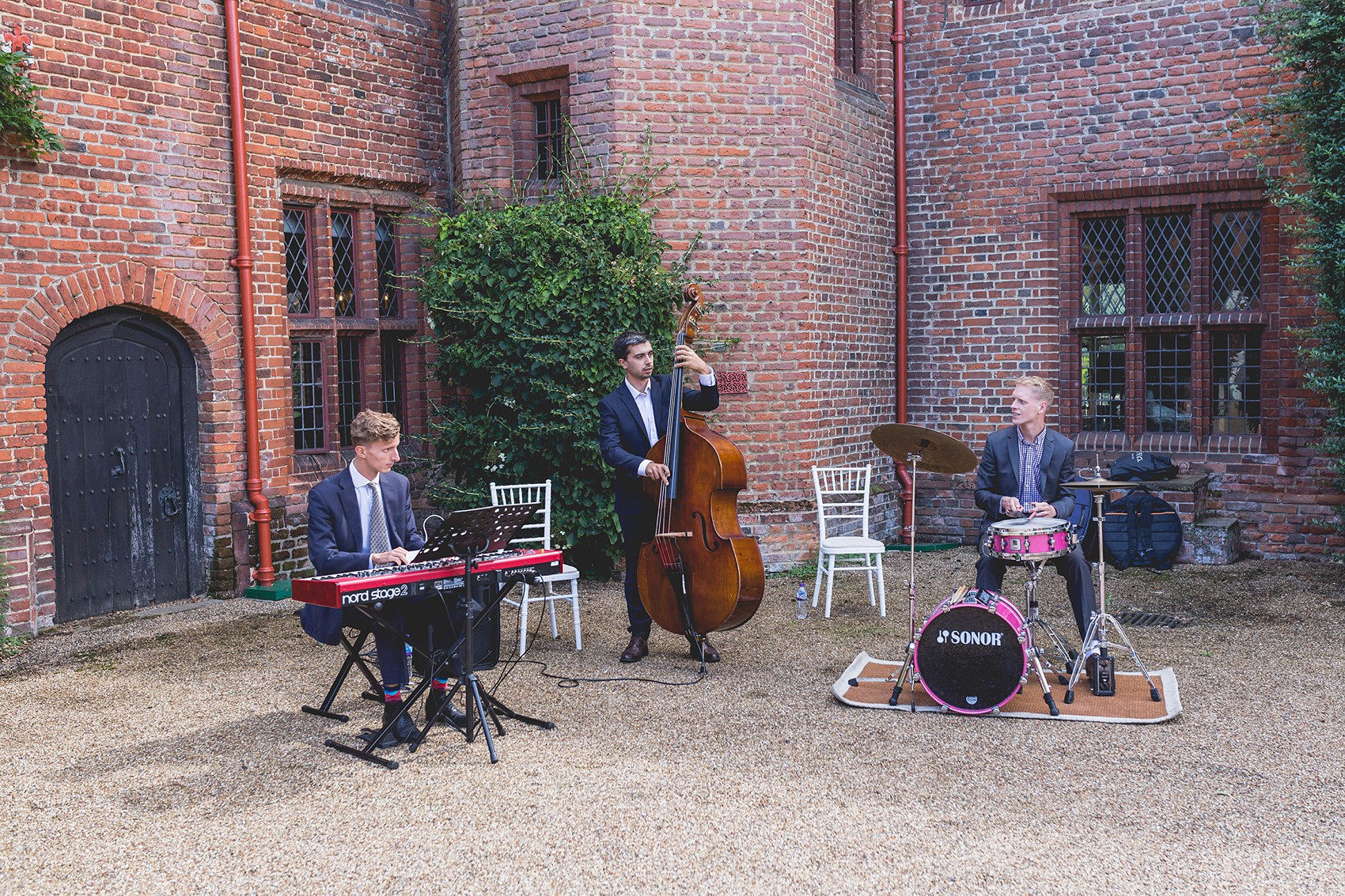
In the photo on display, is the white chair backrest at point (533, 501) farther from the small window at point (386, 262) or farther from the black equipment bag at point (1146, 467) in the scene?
the black equipment bag at point (1146, 467)

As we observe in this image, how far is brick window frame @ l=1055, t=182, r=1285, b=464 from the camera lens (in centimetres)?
960

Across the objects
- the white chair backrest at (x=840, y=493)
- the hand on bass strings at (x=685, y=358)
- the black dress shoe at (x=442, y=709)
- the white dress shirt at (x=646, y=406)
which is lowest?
the black dress shoe at (x=442, y=709)

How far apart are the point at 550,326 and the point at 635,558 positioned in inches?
102

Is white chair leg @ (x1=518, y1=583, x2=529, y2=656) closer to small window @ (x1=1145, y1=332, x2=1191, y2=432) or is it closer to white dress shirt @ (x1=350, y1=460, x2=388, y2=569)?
white dress shirt @ (x1=350, y1=460, x2=388, y2=569)

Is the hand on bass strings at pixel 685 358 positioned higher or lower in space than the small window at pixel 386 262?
lower

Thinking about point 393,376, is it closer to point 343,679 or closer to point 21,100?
point 21,100

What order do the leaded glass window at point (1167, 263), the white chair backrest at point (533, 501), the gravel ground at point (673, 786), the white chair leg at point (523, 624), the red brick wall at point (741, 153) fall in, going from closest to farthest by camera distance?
the gravel ground at point (673, 786) → the white chair leg at point (523, 624) → the white chair backrest at point (533, 501) → the red brick wall at point (741, 153) → the leaded glass window at point (1167, 263)

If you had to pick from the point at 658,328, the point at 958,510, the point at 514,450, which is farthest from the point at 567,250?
the point at 958,510

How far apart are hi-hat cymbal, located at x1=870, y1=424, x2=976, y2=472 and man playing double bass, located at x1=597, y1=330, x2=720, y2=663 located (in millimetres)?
1229

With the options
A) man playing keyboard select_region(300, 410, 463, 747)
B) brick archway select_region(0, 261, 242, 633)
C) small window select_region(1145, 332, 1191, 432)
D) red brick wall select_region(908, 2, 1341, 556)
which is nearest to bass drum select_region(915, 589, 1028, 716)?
man playing keyboard select_region(300, 410, 463, 747)

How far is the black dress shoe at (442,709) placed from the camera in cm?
539

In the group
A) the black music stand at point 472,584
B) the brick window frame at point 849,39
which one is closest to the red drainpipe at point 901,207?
the brick window frame at point 849,39

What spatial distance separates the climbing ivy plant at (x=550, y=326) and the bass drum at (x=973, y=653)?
3616 mm

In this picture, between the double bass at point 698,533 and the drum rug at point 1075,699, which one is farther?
the double bass at point 698,533
